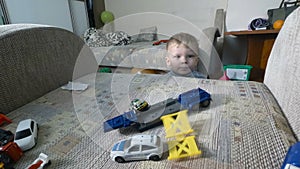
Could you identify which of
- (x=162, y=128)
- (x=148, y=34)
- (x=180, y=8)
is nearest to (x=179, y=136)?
(x=162, y=128)

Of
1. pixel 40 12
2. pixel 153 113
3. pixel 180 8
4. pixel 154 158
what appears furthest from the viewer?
pixel 180 8

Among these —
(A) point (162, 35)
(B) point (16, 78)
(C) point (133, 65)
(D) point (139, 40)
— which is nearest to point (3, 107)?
(B) point (16, 78)

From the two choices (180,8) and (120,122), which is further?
(180,8)

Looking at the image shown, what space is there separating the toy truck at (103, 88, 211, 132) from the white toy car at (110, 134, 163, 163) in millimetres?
67

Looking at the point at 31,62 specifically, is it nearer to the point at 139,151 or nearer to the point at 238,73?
the point at 139,151

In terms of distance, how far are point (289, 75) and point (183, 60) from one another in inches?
23.0

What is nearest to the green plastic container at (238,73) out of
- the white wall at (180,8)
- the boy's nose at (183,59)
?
the boy's nose at (183,59)

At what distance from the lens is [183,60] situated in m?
0.92

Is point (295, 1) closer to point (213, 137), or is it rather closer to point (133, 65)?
point (133, 65)

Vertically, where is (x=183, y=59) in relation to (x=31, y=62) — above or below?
below

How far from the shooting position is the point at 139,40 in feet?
6.78

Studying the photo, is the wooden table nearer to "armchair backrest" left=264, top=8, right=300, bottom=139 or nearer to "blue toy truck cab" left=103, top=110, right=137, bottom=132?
"armchair backrest" left=264, top=8, right=300, bottom=139

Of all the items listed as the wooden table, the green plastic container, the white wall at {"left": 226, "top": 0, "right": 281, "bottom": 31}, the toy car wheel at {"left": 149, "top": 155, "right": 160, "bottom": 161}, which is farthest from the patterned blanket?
the white wall at {"left": 226, "top": 0, "right": 281, "bottom": 31}

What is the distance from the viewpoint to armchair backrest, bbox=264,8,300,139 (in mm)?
319
